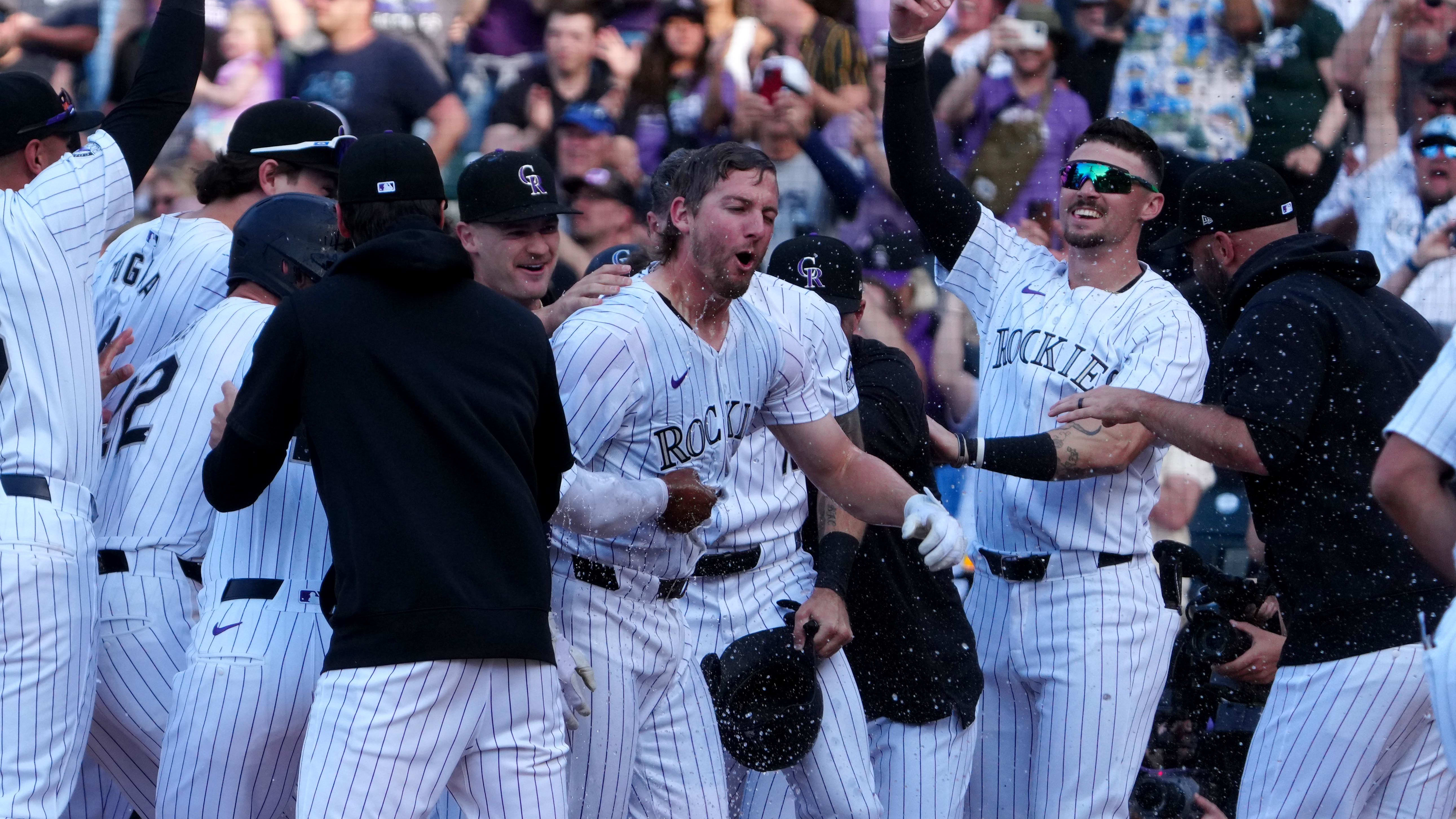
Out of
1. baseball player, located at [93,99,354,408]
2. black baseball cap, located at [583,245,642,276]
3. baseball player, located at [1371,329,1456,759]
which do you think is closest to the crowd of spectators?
black baseball cap, located at [583,245,642,276]

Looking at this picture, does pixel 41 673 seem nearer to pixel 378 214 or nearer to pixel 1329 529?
pixel 378 214

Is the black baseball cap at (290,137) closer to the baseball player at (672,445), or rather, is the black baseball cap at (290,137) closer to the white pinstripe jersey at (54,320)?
the white pinstripe jersey at (54,320)

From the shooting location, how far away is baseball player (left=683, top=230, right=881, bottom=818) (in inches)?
159

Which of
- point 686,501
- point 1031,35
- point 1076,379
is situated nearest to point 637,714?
point 686,501

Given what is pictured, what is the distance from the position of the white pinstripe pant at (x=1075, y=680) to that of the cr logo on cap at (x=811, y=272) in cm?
Answer: 107

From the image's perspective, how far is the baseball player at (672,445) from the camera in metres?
3.56

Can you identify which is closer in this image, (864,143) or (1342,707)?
(1342,707)

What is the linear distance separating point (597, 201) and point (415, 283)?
12.7ft

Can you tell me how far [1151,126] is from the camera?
6.52 metres

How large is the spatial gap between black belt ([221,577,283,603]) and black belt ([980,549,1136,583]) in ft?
6.84

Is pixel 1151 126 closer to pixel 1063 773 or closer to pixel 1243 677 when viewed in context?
pixel 1243 677

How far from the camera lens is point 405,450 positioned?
2842 millimetres

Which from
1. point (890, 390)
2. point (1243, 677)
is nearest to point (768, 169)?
point (890, 390)

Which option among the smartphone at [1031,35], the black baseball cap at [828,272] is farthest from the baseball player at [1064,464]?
the smartphone at [1031,35]
